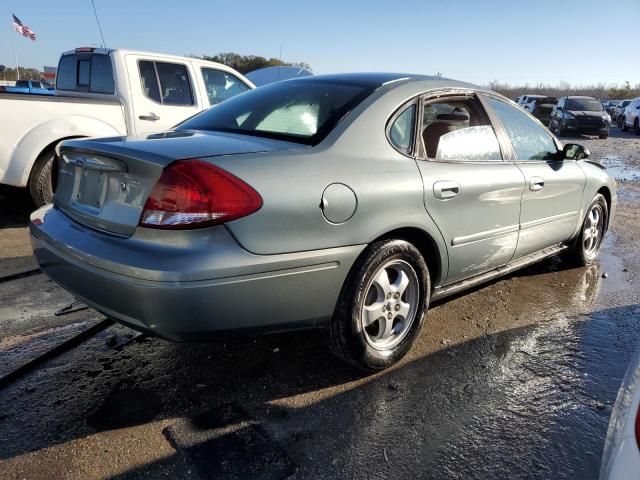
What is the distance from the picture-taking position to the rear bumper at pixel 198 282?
2.09 m

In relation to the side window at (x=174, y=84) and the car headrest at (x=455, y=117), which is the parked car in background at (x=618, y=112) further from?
the car headrest at (x=455, y=117)

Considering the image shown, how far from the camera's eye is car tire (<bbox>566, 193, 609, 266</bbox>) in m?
4.79

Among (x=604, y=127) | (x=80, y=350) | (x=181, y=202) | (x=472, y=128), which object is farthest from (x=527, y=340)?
(x=604, y=127)

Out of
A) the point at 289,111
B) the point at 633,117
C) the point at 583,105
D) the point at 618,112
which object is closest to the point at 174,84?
→ the point at 289,111

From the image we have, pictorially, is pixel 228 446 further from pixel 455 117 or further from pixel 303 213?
pixel 455 117

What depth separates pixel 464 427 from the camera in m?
2.45

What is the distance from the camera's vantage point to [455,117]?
3330 mm

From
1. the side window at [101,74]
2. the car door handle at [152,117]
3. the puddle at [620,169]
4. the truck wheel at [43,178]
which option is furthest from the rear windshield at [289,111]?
the puddle at [620,169]

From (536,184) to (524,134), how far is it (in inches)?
18.1

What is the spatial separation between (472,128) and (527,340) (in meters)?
1.45

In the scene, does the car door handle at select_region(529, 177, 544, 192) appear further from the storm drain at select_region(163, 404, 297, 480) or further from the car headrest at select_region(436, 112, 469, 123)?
the storm drain at select_region(163, 404, 297, 480)

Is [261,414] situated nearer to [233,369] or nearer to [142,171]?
[233,369]

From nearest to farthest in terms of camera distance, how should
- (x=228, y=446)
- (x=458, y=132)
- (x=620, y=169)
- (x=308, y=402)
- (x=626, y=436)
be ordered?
1. (x=626, y=436)
2. (x=228, y=446)
3. (x=308, y=402)
4. (x=458, y=132)
5. (x=620, y=169)

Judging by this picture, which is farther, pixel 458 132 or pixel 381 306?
pixel 458 132
